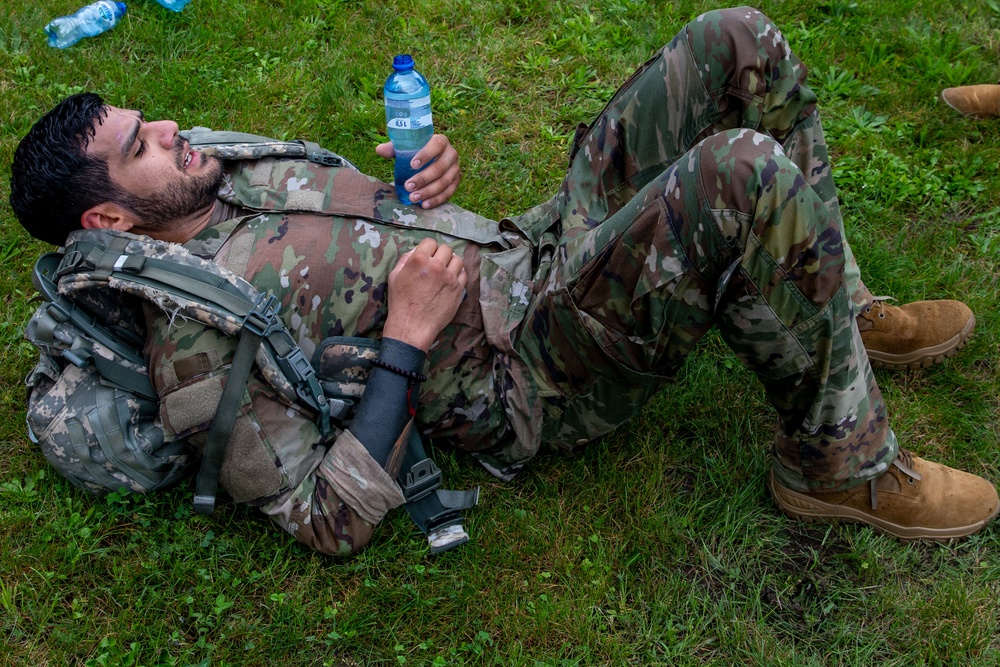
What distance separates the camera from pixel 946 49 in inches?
202

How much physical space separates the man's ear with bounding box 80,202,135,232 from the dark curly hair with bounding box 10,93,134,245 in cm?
2

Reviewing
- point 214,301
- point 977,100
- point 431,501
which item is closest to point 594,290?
point 431,501

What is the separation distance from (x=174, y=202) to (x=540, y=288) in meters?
1.40

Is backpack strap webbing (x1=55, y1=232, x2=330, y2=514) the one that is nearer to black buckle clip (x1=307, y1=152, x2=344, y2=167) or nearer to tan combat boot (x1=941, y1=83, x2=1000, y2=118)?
black buckle clip (x1=307, y1=152, x2=344, y2=167)

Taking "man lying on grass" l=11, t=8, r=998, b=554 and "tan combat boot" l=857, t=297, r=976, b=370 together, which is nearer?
"man lying on grass" l=11, t=8, r=998, b=554

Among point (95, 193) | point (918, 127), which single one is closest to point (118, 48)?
point (95, 193)

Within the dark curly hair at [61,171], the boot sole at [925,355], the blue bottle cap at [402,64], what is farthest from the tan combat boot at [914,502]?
the dark curly hair at [61,171]

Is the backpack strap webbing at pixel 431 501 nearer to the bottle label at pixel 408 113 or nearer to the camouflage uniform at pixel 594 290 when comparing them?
the camouflage uniform at pixel 594 290

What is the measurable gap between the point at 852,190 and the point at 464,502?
9.16 ft

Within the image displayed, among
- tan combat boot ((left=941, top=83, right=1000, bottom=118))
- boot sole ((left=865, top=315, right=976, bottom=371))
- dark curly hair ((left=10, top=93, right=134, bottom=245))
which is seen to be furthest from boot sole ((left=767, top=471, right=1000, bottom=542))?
dark curly hair ((left=10, top=93, right=134, bottom=245))

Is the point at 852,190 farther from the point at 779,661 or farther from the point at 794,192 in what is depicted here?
the point at 779,661

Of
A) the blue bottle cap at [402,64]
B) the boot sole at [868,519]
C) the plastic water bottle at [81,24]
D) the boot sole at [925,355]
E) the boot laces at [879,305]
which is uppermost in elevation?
the blue bottle cap at [402,64]

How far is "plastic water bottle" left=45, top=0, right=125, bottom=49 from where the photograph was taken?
5035 mm

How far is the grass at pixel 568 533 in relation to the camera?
2961mm
